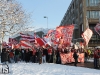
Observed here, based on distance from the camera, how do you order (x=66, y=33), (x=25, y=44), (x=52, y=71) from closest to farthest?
(x=52, y=71), (x=66, y=33), (x=25, y=44)

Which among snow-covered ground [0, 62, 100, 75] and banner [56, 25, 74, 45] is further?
banner [56, 25, 74, 45]

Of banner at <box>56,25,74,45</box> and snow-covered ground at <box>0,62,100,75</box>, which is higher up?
banner at <box>56,25,74,45</box>

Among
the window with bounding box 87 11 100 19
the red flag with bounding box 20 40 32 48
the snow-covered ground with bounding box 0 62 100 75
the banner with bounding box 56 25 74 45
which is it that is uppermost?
the window with bounding box 87 11 100 19

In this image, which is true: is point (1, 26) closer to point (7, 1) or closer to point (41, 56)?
point (7, 1)

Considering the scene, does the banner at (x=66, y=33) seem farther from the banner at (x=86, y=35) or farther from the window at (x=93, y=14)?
the window at (x=93, y=14)

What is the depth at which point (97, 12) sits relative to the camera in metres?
71.2

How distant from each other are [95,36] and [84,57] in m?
44.4

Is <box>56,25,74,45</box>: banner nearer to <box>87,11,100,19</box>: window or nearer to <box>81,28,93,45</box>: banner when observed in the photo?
<box>81,28,93,45</box>: banner

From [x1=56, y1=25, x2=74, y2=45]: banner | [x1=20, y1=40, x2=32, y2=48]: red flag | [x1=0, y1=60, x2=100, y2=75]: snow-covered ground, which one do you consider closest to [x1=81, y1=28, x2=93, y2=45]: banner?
[x1=20, y1=40, x2=32, y2=48]: red flag

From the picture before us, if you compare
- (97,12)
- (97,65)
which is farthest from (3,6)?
(97,12)

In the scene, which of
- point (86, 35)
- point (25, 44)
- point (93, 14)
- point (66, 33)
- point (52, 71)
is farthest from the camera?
point (93, 14)

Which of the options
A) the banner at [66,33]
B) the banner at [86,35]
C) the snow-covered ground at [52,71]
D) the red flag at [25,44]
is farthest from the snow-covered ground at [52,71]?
the banner at [86,35]

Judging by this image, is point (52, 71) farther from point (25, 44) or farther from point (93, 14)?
point (93, 14)

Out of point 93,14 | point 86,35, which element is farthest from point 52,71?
point 93,14
